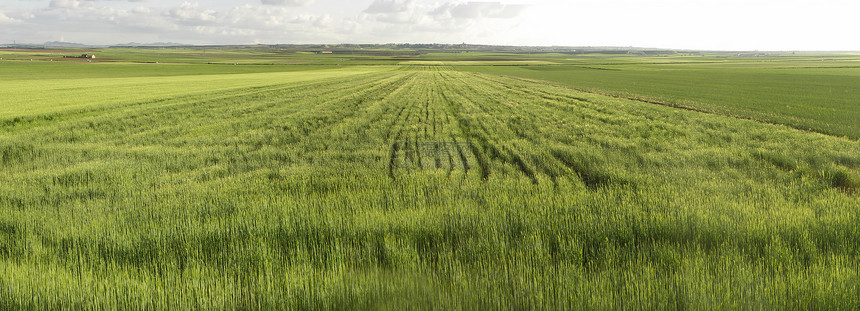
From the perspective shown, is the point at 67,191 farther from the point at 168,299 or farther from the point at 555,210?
the point at 555,210

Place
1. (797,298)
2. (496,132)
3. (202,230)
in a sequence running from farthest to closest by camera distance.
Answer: (496,132) < (202,230) < (797,298)

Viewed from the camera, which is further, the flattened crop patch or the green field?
the flattened crop patch

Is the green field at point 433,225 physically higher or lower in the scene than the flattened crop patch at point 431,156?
higher

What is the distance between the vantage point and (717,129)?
16.3m

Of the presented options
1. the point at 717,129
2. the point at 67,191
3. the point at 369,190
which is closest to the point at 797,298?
the point at 369,190

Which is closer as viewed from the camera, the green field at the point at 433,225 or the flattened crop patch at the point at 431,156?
the green field at the point at 433,225

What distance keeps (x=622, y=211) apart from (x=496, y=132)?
1046cm

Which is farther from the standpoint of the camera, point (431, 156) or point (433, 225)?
point (431, 156)

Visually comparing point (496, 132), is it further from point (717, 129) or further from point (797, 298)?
point (797, 298)

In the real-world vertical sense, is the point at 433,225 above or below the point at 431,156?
above

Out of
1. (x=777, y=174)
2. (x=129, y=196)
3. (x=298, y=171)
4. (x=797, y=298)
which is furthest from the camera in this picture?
(x=298, y=171)

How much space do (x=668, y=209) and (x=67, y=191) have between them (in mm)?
10868

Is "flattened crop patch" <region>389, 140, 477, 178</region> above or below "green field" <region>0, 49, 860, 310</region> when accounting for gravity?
below

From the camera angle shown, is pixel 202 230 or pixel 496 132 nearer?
pixel 202 230
